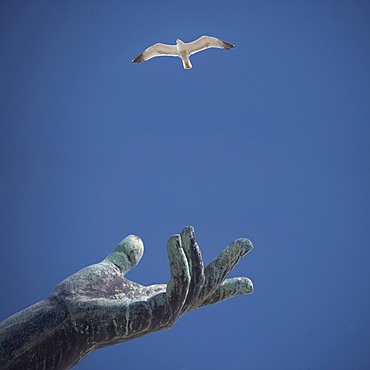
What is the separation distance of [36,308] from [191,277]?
1.80 m

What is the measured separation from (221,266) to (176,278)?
0.66 metres

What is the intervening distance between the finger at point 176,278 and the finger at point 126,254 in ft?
4.78

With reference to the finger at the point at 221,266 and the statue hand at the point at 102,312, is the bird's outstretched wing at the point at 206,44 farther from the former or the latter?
the statue hand at the point at 102,312

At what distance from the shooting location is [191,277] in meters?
4.63

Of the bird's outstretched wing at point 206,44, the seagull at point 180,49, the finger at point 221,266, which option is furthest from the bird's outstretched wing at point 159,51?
the finger at point 221,266

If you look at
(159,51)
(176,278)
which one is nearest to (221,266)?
(176,278)

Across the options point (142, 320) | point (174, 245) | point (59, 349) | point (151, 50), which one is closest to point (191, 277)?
point (174, 245)

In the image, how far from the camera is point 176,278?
451 cm

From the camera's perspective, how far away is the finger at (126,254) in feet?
19.4

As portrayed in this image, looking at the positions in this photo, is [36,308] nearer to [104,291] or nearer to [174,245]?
[104,291]

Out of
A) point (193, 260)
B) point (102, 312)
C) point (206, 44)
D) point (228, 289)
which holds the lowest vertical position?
point (228, 289)

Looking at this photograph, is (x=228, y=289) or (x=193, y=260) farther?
(x=228, y=289)

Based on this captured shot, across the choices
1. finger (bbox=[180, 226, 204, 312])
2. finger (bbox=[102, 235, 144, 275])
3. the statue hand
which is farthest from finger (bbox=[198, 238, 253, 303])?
finger (bbox=[102, 235, 144, 275])

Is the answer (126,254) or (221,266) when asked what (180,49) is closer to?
(126,254)
